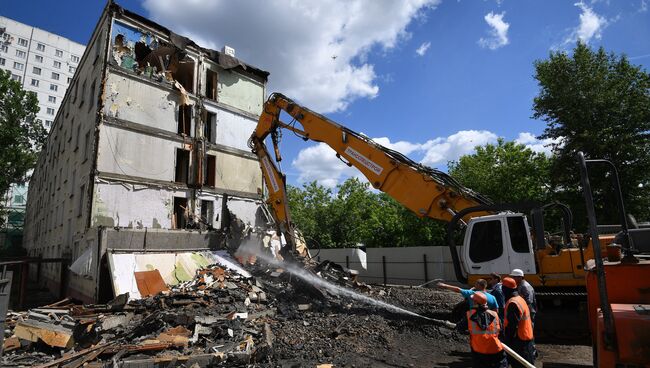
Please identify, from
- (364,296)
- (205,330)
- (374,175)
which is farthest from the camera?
(364,296)

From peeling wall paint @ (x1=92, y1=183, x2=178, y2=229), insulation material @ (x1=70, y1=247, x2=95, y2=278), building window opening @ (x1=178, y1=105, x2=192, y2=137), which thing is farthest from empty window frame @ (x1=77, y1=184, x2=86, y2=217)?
building window opening @ (x1=178, y1=105, x2=192, y2=137)

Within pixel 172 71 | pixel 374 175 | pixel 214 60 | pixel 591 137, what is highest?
pixel 214 60

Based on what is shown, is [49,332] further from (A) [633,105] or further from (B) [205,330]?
(A) [633,105]

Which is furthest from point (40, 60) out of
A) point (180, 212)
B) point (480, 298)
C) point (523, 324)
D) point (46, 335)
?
point (523, 324)

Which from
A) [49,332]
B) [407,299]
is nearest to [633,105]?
[407,299]

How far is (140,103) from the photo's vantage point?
669 inches

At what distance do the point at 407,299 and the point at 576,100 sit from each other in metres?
16.1

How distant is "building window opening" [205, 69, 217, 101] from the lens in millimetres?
20444

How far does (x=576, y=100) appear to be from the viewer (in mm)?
20375

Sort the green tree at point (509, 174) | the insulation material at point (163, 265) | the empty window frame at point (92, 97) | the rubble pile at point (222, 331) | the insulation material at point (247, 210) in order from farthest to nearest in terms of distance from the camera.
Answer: the green tree at point (509, 174) → the insulation material at point (247, 210) → the empty window frame at point (92, 97) → the insulation material at point (163, 265) → the rubble pile at point (222, 331)

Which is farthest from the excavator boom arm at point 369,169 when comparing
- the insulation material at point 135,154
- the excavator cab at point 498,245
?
the insulation material at point 135,154

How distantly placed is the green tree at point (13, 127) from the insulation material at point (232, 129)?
24166mm

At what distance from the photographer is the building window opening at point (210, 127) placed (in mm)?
19781

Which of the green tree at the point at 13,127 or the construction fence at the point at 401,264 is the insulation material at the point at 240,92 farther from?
the green tree at the point at 13,127
